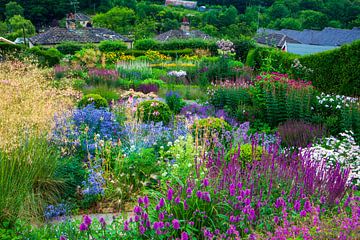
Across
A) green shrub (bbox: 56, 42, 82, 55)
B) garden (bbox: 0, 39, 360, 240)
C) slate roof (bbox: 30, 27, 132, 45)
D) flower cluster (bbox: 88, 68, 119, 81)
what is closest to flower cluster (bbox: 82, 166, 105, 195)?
garden (bbox: 0, 39, 360, 240)

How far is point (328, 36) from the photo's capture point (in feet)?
135

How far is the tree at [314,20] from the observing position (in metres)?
49.1

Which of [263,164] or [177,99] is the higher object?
[263,164]

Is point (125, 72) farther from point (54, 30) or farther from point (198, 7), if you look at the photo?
point (198, 7)

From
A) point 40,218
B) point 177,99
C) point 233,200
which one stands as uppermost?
point 233,200

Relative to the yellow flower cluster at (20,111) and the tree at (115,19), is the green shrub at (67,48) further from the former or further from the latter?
the tree at (115,19)

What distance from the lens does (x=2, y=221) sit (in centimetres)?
387

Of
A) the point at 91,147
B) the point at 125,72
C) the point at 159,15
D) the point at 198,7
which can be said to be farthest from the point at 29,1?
the point at 91,147

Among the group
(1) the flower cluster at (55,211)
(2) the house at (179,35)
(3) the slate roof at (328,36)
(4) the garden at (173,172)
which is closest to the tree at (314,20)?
(3) the slate roof at (328,36)

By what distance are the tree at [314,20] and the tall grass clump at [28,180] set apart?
48.8 metres

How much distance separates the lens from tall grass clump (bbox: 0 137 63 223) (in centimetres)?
392

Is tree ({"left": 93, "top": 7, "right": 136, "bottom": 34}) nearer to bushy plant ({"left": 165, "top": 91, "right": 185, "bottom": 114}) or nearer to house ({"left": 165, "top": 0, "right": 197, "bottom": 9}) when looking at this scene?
house ({"left": 165, "top": 0, "right": 197, "bottom": 9})

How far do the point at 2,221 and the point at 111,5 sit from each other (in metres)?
71.3

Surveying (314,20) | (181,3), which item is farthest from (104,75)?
(181,3)
